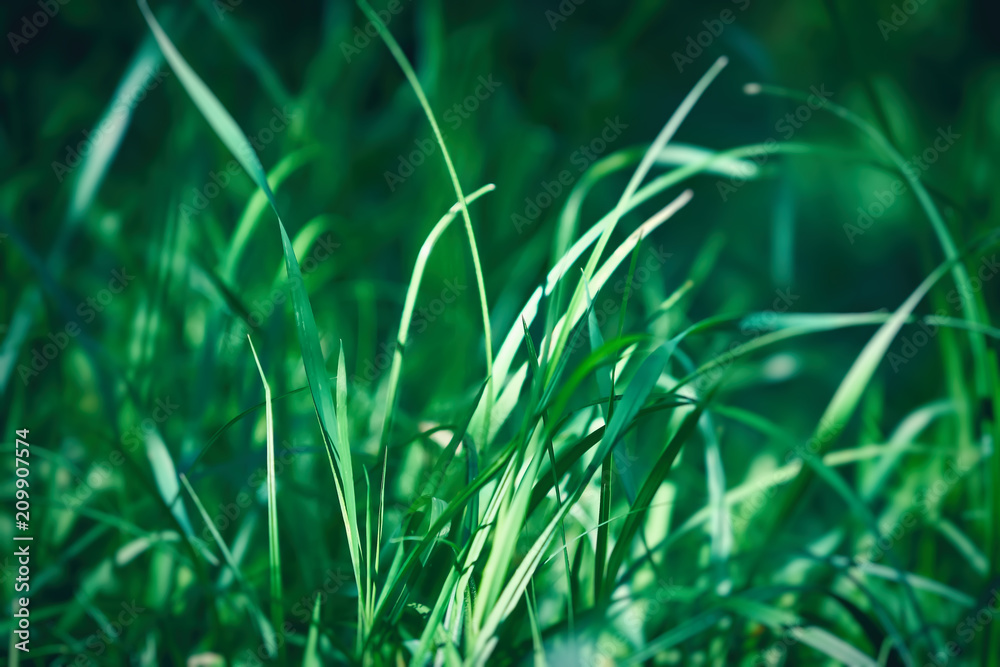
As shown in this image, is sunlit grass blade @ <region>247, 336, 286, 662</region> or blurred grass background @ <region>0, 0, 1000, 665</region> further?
blurred grass background @ <region>0, 0, 1000, 665</region>

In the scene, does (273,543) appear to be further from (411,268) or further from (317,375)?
(411,268)

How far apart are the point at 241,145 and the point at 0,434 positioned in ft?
1.24

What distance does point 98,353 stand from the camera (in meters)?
0.36

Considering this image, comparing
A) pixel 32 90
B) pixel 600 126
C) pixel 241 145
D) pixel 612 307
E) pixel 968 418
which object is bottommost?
pixel 968 418

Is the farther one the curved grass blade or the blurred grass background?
the blurred grass background

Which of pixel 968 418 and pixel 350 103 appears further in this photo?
pixel 350 103

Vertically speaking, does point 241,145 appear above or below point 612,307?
above

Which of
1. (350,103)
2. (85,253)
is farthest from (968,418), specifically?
(85,253)

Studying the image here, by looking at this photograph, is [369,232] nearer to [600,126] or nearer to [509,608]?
[600,126]

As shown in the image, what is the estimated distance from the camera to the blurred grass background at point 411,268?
0.38m

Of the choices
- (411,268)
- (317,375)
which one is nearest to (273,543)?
(317,375)

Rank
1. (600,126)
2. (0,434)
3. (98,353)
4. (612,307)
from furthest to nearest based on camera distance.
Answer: (600,126), (612,307), (0,434), (98,353)

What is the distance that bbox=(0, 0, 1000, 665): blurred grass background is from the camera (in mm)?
380

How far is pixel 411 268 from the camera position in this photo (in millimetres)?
666
